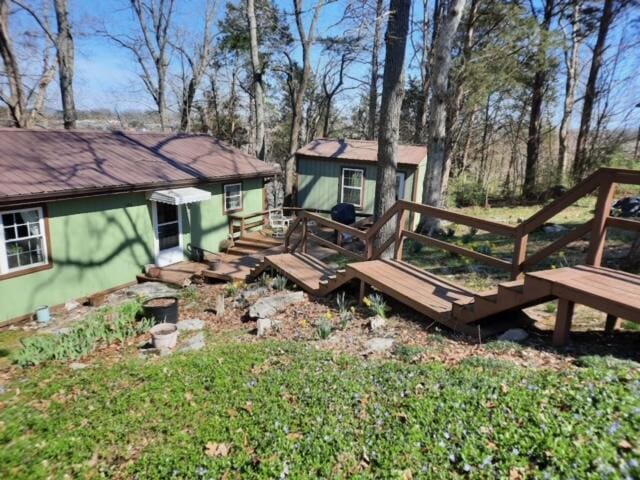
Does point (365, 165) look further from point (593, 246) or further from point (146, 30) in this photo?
point (146, 30)

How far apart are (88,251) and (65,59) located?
12.2m

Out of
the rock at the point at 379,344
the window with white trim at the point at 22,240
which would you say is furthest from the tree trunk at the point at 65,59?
the rock at the point at 379,344

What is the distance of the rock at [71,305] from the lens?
833 cm

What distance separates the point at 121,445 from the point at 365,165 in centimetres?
1401

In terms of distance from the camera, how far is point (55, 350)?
5508 millimetres

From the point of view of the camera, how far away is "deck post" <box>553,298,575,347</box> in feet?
12.1

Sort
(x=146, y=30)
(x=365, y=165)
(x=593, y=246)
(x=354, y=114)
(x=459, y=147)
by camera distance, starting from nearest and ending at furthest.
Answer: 1. (x=593, y=246)
2. (x=365, y=165)
3. (x=146, y=30)
4. (x=459, y=147)
5. (x=354, y=114)

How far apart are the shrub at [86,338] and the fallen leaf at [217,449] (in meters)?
3.50

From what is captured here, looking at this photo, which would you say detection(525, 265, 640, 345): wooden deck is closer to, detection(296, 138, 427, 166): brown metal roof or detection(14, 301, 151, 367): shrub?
detection(14, 301, 151, 367): shrub

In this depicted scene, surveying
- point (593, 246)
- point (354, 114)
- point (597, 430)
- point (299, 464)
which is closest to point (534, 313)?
point (593, 246)

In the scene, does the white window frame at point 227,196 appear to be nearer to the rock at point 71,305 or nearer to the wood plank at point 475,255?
the rock at point 71,305

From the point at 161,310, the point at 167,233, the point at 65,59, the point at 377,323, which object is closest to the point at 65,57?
the point at 65,59

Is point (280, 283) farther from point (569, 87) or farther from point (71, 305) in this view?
point (569, 87)

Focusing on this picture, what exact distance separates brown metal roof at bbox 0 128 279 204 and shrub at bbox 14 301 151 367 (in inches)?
107
